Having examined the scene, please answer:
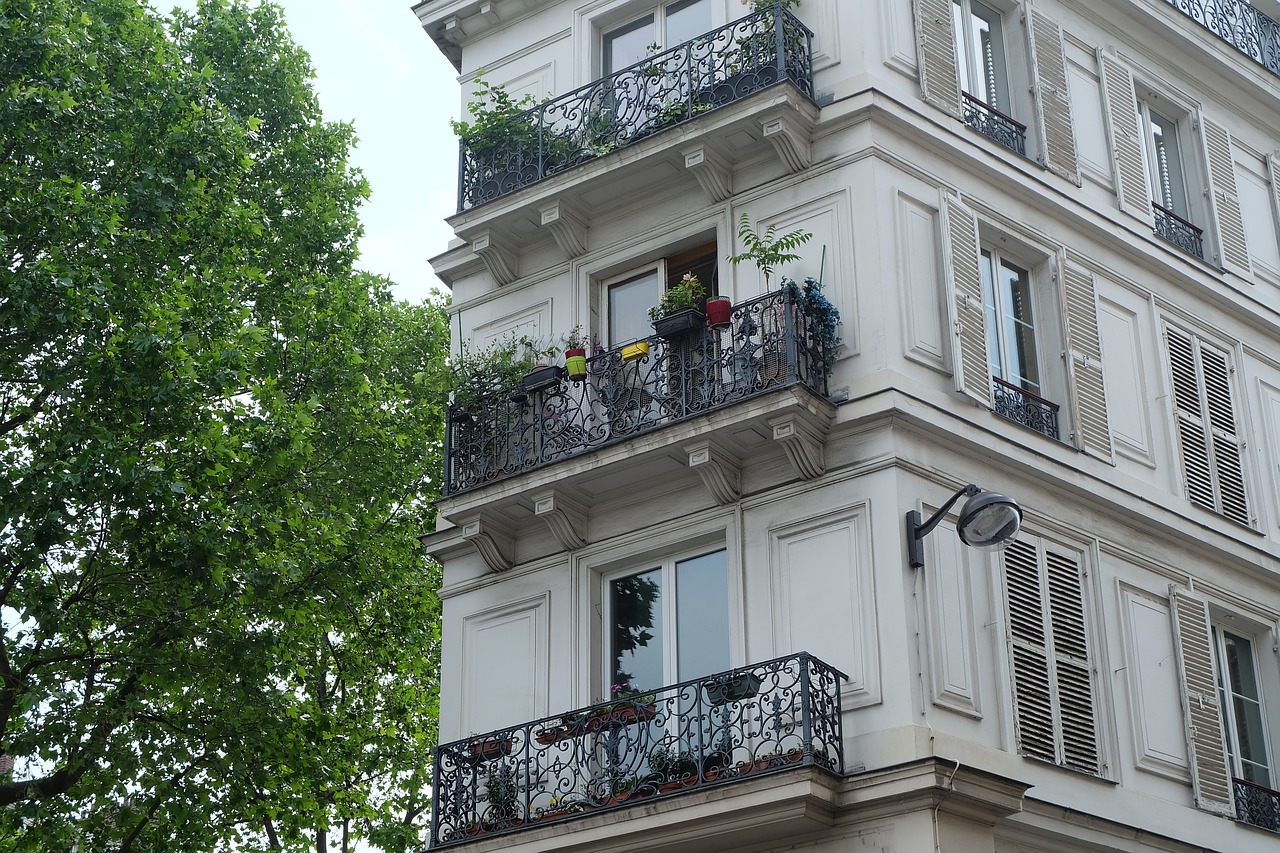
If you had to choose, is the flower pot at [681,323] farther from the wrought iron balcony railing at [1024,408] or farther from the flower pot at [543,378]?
the wrought iron balcony railing at [1024,408]

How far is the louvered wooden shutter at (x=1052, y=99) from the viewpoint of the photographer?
16.9 m

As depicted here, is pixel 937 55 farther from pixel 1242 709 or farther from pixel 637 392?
pixel 1242 709

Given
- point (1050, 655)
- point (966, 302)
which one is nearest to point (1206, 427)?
point (966, 302)

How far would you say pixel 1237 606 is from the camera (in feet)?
53.7

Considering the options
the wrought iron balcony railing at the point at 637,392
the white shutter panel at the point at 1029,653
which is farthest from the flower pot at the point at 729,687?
the wrought iron balcony railing at the point at 637,392

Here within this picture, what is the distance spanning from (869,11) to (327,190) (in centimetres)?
1001

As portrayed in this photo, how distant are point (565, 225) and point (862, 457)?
15.1 feet

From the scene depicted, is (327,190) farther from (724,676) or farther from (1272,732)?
(1272,732)

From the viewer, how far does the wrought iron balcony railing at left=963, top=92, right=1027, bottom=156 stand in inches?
650

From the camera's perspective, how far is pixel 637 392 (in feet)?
50.0

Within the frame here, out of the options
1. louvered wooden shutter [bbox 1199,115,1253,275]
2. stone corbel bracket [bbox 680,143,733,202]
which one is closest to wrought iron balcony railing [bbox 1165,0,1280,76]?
louvered wooden shutter [bbox 1199,115,1253,275]

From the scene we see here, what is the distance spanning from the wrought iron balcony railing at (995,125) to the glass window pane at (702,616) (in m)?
5.25

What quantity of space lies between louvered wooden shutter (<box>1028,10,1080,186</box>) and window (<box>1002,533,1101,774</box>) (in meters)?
4.39

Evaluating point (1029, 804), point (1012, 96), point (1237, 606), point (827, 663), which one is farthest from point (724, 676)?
point (1012, 96)
